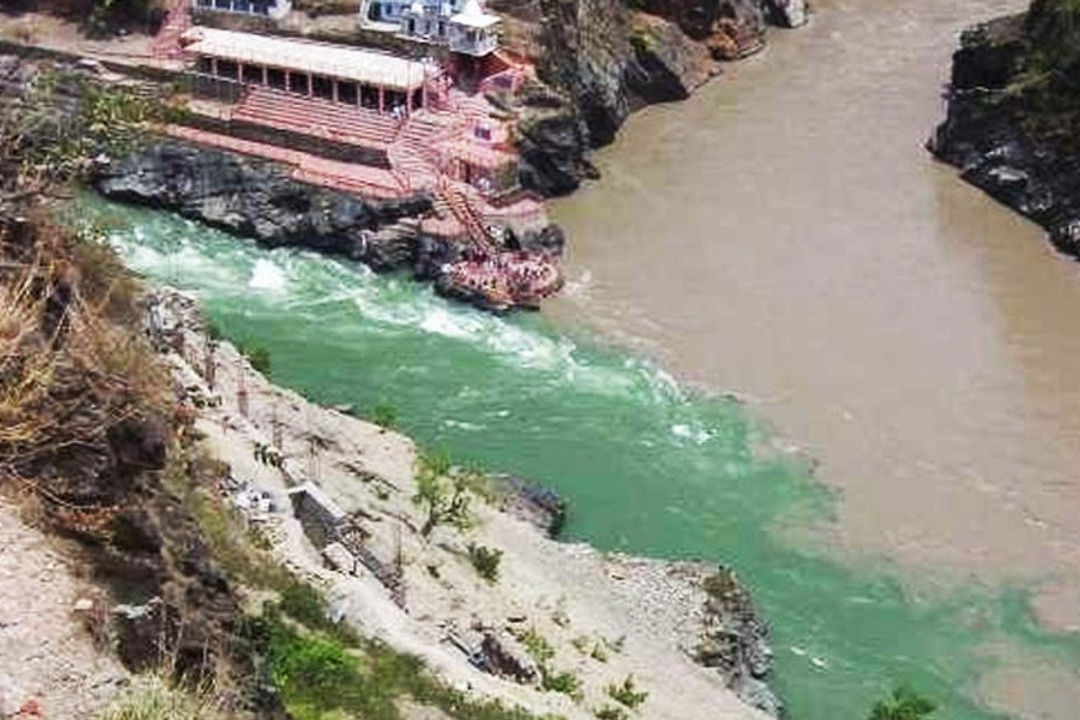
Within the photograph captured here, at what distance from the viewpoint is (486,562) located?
1185 inches

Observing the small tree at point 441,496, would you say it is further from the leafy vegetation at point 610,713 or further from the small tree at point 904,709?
the small tree at point 904,709

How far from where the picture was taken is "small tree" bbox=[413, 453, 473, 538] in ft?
103

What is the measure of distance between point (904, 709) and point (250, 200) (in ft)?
91.8

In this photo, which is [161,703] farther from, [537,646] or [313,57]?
[313,57]

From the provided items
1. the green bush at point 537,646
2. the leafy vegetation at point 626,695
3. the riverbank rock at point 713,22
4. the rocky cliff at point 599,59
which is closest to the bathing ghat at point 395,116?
the rocky cliff at point 599,59

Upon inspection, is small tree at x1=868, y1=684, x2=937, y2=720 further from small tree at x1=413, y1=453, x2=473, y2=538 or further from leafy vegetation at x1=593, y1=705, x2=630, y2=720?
small tree at x1=413, y1=453, x2=473, y2=538

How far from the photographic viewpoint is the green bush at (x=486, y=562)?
29875 mm

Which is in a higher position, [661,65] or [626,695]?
[661,65]

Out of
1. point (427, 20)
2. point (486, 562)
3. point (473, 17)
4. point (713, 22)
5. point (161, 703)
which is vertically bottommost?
point (486, 562)

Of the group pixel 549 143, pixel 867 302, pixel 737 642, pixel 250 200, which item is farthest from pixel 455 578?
pixel 549 143

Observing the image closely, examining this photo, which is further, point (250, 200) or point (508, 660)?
point (250, 200)

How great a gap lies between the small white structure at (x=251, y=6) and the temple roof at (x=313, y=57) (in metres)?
0.98

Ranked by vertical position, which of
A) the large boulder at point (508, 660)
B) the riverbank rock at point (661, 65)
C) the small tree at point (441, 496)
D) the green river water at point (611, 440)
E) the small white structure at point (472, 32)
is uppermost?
the small white structure at point (472, 32)

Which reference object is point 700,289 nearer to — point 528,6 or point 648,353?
point 648,353
